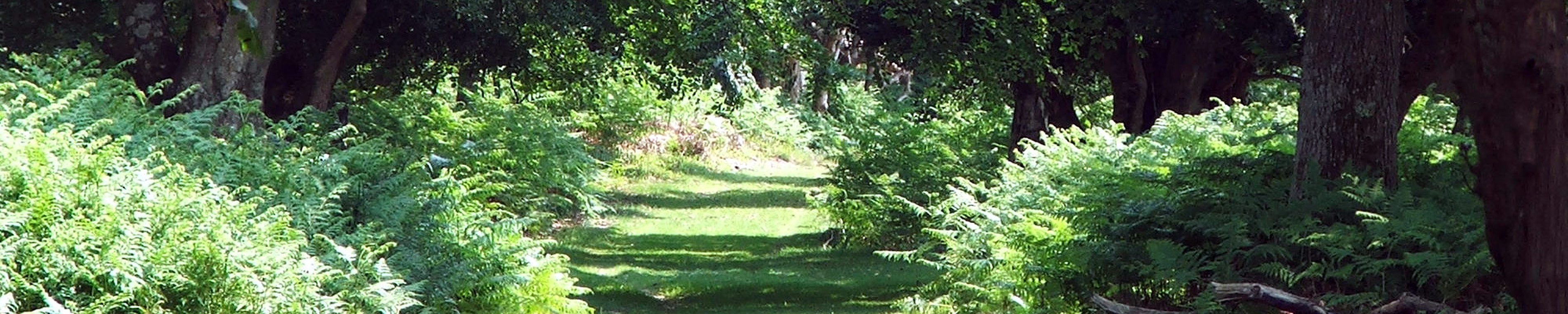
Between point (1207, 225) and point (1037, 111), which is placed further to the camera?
point (1037, 111)

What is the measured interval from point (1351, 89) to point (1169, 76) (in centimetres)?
745

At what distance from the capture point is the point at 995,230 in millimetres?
11570

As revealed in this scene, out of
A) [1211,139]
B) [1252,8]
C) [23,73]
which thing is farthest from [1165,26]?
[23,73]

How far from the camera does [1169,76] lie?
1644 centimetres

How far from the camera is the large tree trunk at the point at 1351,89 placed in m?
8.93

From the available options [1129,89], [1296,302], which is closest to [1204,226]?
[1296,302]

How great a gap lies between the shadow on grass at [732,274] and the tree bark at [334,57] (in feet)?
9.52

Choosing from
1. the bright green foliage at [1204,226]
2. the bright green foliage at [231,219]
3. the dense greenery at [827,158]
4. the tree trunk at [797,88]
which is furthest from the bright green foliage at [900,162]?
the tree trunk at [797,88]

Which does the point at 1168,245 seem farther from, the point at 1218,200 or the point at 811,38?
the point at 811,38

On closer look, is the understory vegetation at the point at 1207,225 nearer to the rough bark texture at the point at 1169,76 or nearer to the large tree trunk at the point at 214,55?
the rough bark texture at the point at 1169,76

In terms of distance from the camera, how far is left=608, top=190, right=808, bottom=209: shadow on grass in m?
24.6

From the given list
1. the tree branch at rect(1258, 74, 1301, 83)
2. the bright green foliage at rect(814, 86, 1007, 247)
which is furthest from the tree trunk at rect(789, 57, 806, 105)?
the tree branch at rect(1258, 74, 1301, 83)

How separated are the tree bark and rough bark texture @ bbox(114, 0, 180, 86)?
149cm

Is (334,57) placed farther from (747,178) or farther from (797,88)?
Answer: (797,88)
